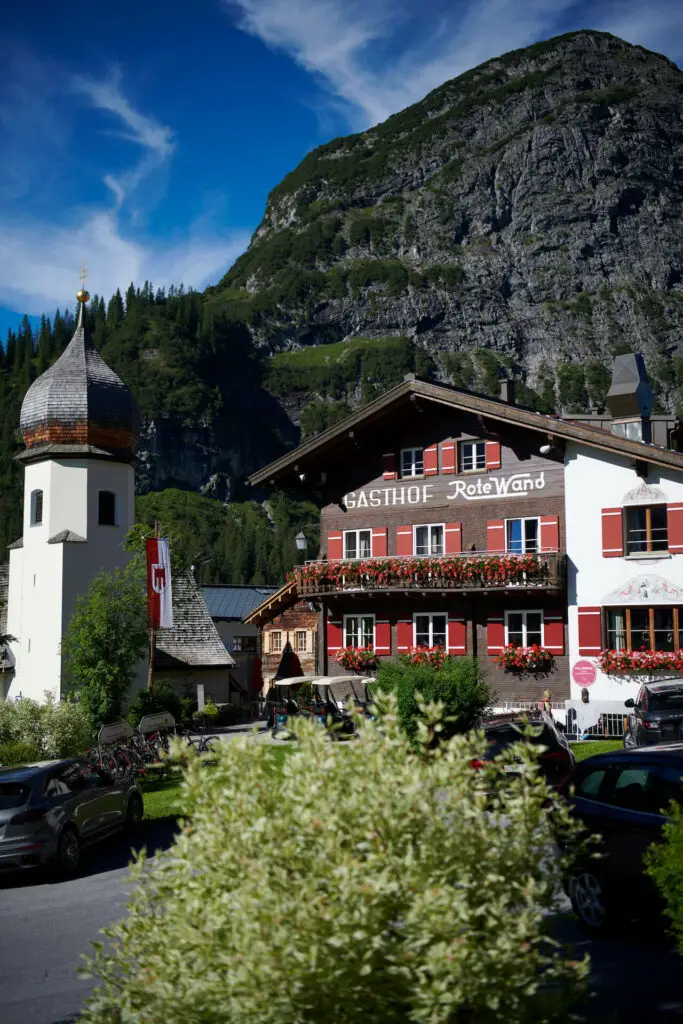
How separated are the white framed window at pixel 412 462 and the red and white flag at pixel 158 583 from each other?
30.4ft

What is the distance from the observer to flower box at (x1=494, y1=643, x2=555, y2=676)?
1262 inches

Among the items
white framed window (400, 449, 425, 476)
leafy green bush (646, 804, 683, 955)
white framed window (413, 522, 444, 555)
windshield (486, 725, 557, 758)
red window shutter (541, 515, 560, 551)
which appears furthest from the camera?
white framed window (400, 449, 425, 476)

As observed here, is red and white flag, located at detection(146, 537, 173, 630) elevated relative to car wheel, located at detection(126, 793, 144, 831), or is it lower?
elevated

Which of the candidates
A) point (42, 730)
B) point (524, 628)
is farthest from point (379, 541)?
point (42, 730)

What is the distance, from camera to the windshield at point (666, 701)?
851 inches

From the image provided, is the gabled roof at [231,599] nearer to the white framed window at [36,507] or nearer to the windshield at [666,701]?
the white framed window at [36,507]

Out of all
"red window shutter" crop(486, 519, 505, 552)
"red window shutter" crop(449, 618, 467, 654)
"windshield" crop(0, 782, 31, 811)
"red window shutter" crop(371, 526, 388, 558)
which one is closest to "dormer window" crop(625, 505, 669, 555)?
"red window shutter" crop(486, 519, 505, 552)

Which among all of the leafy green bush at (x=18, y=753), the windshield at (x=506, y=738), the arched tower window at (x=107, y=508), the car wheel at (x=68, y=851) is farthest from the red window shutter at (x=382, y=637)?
the car wheel at (x=68, y=851)

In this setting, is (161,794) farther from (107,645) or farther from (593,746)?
(107,645)

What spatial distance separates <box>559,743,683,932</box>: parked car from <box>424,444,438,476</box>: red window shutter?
79.9 feet

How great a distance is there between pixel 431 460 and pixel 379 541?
10.7ft

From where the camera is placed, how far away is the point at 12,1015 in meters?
8.64

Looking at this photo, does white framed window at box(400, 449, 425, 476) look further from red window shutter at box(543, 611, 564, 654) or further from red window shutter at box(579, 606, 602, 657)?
red window shutter at box(579, 606, 602, 657)

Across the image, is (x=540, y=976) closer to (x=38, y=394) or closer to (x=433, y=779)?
(x=433, y=779)
